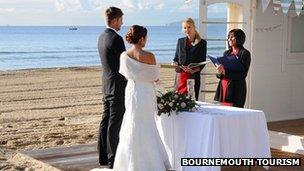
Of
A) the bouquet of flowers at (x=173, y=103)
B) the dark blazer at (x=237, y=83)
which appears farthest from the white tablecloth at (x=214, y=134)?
the dark blazer at (x=237, y=83)

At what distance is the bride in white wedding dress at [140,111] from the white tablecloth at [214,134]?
0.17 meters

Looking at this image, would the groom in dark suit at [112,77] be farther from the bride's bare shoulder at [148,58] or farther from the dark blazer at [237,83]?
the dark blazer at [237,83]

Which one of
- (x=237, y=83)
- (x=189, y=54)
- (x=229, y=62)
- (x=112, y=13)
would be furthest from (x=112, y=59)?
(x=237, y=83)

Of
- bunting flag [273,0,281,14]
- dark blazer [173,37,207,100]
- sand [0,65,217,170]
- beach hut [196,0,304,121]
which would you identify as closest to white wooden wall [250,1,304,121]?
beach hut [196,0,304,121]

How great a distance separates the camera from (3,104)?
52.4ft

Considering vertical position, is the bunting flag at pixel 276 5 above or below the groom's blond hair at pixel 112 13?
above

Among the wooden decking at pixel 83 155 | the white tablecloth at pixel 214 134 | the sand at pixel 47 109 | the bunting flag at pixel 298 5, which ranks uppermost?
the bunting flag at pixel 298 5

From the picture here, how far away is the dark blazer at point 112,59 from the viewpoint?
628 cm

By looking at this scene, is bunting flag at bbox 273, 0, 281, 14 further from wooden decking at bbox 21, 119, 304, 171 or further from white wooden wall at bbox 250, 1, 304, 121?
wooden decking at bbox 21, 119, 304, 171

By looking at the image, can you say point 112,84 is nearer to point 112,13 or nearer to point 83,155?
point 112,13

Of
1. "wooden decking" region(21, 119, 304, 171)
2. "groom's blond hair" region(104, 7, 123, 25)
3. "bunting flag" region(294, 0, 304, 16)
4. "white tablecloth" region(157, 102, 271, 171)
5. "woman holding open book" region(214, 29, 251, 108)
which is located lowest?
"wooden decking" region(21, 119, 304, 171)

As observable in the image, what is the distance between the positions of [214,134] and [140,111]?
80 cm

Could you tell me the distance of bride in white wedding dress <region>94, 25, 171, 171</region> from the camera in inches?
224

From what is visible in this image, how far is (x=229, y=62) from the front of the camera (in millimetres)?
6363
